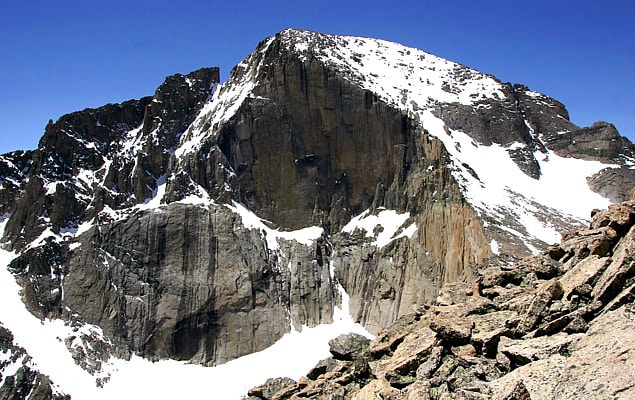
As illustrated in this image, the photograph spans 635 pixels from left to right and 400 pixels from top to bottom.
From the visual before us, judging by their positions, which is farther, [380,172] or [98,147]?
[98,147]

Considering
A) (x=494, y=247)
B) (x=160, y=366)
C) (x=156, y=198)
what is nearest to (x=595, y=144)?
(x=494, y=247)

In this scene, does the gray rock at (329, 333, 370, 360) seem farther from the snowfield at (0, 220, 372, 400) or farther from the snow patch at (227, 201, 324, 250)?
the snow patch at (227, 201, 324, 250)

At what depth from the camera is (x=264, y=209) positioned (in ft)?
323

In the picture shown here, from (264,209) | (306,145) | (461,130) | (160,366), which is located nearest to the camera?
(160,366)

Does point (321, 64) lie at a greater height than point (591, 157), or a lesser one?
greater

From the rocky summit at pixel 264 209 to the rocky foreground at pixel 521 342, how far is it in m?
43.9

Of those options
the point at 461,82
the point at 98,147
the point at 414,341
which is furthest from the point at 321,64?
the point at 414,341

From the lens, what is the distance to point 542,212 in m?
82.3

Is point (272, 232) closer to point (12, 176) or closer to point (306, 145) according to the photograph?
point (306, 145)

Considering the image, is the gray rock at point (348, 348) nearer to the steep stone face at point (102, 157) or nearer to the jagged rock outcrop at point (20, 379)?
the jagged rock outcrop at point (20, 379)

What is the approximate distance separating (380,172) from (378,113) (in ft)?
30.6

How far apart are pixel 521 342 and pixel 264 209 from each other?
8458 centimetres

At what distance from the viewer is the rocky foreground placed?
492 inches

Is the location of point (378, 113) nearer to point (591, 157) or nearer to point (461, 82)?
point (461, 82)
